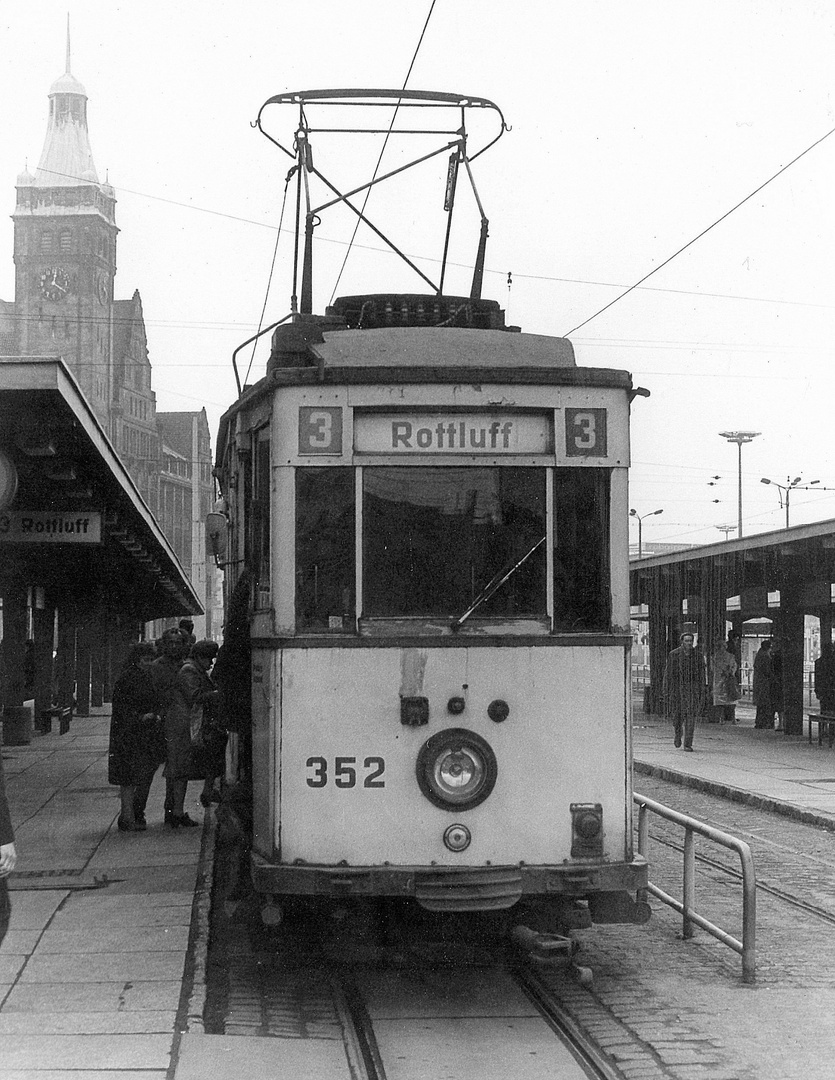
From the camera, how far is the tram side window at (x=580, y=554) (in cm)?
713

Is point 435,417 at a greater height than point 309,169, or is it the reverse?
point 309,169

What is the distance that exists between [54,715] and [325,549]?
20118mm

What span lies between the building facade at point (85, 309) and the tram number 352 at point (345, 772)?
3704 inches

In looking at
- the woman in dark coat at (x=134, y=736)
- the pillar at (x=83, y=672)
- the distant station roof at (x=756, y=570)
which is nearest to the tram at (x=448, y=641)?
the woman in dark coat at (x=134, y=736)

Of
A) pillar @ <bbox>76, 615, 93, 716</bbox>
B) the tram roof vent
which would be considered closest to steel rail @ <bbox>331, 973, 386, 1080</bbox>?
the tram roof vent

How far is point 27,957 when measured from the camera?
7.68 meters

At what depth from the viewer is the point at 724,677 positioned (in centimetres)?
2930

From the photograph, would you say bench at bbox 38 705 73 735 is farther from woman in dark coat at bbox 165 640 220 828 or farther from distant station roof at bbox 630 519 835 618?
woman in dark coat at bbox 165 640 220 828

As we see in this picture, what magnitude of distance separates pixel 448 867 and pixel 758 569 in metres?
21.0

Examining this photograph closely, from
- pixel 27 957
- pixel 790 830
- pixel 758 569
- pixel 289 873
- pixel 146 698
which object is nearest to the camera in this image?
pixel 289 873

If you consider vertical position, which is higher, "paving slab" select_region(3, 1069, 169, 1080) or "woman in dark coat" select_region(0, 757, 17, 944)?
"woman in dark coat" select_region(0, 757, 17, 944)

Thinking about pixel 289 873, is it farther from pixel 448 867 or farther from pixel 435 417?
pixel 435 417

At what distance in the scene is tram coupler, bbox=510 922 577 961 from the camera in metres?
6.87

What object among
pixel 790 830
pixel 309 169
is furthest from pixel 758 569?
pixel 309 169
